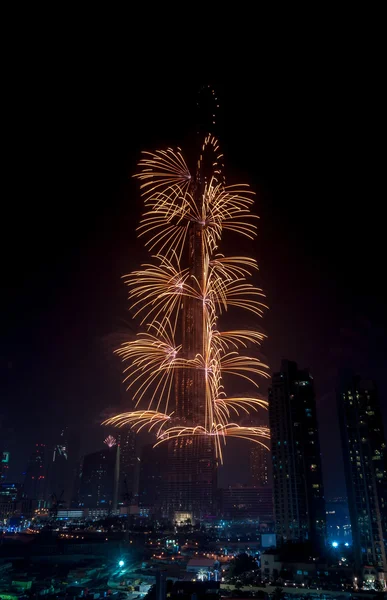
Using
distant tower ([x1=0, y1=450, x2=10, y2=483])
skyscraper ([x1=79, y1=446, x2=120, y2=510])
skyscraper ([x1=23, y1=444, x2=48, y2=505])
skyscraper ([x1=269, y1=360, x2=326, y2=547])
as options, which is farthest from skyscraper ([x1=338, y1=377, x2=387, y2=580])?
skyscraper ([x1=23, y1=444, x2=48, y2=505])

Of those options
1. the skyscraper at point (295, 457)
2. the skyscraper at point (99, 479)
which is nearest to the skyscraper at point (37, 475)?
the skyscraper at point (99, 479)

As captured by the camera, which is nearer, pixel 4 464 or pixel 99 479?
pixel 4 464

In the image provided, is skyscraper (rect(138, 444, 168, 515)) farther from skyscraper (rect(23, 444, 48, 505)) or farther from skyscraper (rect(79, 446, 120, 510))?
skyscraper (rect(23, 444, 48, 505))

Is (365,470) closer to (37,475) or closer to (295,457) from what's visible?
(295,457)

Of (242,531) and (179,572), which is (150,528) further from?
(179,572)

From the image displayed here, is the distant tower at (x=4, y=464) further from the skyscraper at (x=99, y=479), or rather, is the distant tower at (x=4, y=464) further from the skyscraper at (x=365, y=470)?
the skyscraper at (x=365, y=470)

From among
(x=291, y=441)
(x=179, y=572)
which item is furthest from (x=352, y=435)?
(x=179, y=572)

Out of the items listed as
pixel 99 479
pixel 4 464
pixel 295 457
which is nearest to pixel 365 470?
pixel 295 457
